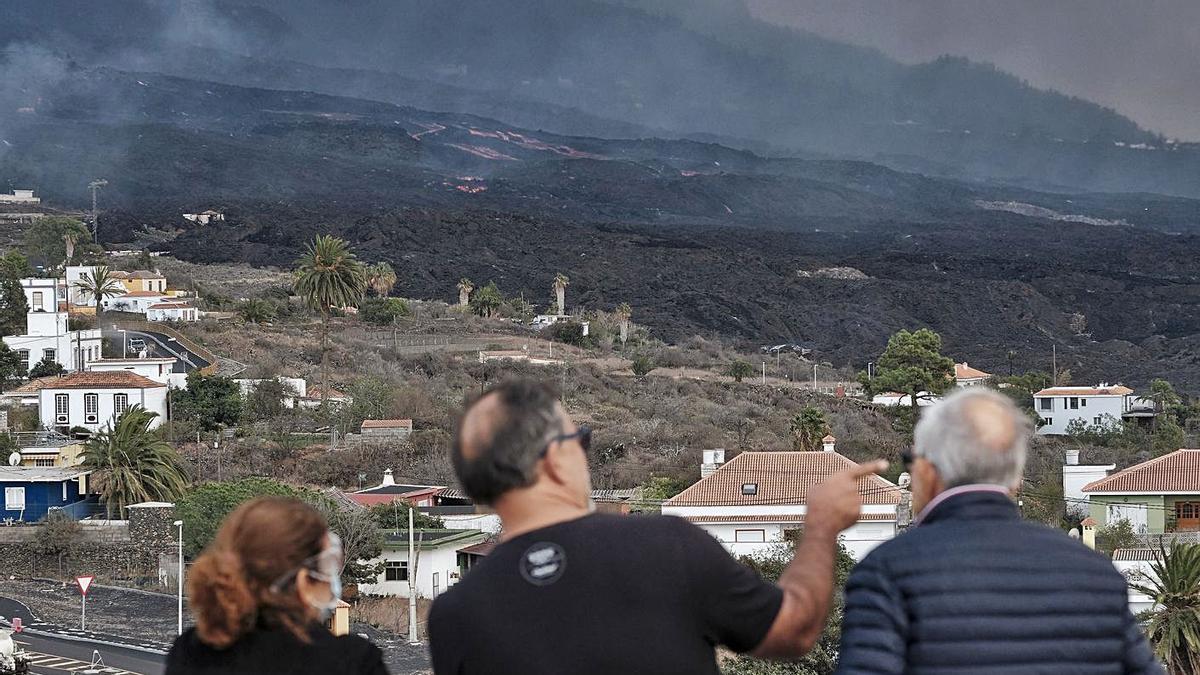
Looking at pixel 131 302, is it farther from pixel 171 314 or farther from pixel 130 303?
pixel 171 314

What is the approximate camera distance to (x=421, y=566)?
34156 millimetres

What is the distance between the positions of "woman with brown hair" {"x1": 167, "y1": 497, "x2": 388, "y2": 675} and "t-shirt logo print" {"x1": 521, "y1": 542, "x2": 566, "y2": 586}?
41cm

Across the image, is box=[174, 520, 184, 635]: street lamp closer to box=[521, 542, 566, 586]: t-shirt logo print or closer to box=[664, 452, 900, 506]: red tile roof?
box=[664, 452, 900, 506]: red tile roof

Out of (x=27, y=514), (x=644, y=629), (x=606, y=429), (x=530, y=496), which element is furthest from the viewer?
(x=606, y=429)

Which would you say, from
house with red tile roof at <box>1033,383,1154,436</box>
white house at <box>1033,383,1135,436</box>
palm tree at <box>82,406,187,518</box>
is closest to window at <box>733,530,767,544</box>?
palm tree at <box>82,406,187,518</box>

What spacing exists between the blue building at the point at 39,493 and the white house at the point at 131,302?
37.2 metres

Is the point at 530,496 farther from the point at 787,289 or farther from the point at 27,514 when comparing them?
the point at 787,289

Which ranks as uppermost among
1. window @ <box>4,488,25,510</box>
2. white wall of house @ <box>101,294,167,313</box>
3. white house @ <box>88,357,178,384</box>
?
white wall of house @ <box>101,294,167,313</box>

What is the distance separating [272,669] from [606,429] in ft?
172

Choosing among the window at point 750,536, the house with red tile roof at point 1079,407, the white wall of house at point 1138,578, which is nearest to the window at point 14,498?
the window at point 750,536

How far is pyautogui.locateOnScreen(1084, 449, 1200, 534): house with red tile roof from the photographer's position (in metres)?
35.9

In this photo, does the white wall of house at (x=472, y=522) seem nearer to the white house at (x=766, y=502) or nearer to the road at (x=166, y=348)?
the white house at (x=766, y=502)

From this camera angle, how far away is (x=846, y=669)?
413cm

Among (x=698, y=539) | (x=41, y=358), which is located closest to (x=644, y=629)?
(x=698, y=539)
